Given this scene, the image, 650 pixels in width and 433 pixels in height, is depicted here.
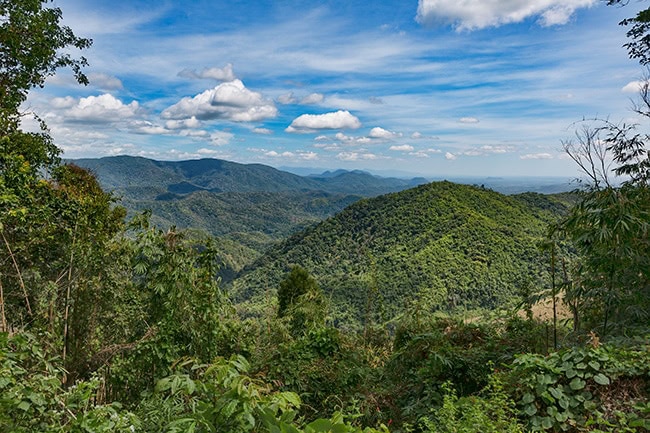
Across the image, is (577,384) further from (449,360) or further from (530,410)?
(449,360)

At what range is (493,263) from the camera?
4934 cm

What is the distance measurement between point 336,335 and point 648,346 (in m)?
3.33

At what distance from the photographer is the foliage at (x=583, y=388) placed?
7.17ft

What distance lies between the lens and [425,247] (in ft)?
190

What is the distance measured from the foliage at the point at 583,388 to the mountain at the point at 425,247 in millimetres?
29251

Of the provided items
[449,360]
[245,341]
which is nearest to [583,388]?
[449,360]

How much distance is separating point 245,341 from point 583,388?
4.28 m

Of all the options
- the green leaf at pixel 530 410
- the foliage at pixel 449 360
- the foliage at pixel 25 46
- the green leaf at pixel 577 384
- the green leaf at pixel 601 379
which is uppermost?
the foliage at pixel 25 46

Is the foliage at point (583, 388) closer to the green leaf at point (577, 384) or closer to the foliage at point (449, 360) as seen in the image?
the green leaf at point (577, 384)

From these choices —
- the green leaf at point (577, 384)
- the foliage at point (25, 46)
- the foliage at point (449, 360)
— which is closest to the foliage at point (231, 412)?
the green leaf at point (577, 384)

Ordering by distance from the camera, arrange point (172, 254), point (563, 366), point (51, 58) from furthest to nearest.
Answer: point (51, 58), point (172, 254), point (563, 366)

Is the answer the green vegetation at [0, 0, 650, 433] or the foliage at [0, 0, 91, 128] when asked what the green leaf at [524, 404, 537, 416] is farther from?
the foliage at [0, 0, 91, 128]

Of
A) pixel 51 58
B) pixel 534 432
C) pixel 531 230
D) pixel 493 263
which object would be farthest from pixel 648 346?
pixel 531 230

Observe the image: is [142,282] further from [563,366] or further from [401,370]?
[563,366]
